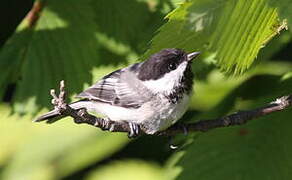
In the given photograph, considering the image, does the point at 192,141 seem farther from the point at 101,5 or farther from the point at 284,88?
the point at 101,5

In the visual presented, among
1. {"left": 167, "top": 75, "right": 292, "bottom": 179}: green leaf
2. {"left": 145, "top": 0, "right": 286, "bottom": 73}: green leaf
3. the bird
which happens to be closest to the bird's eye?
the bird

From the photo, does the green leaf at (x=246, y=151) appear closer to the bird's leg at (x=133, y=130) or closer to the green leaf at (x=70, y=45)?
the bird's leg at (x=133, y=130)

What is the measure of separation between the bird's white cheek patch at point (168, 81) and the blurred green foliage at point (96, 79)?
7 centimetres

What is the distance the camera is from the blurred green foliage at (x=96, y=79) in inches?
93.7

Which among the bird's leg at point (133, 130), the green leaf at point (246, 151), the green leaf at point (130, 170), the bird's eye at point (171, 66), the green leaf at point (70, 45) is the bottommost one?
the green leaf at point (246, 151)

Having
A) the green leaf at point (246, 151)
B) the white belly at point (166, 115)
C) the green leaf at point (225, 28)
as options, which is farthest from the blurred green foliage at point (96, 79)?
the green leaf at point (225, 28)

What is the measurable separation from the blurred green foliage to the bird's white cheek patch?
0.23 ft

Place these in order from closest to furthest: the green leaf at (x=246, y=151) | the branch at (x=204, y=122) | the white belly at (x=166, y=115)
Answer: the branch at (x=204, y=122), the green leaf at (x=246, y=151), the white belly at (x=166, y=115)

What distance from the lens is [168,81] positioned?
2.66 metres

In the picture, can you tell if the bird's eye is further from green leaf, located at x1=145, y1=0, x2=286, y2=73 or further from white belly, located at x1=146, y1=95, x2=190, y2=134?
green leaf, located at x1=145, y1=0, x2=286, y2=73

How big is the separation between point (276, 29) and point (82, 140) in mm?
1500

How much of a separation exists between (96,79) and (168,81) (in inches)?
13.9

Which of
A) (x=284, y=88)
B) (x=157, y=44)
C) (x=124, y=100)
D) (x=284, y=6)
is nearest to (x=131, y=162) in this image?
(x=124, y=100)

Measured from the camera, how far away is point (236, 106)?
8.58 feet
